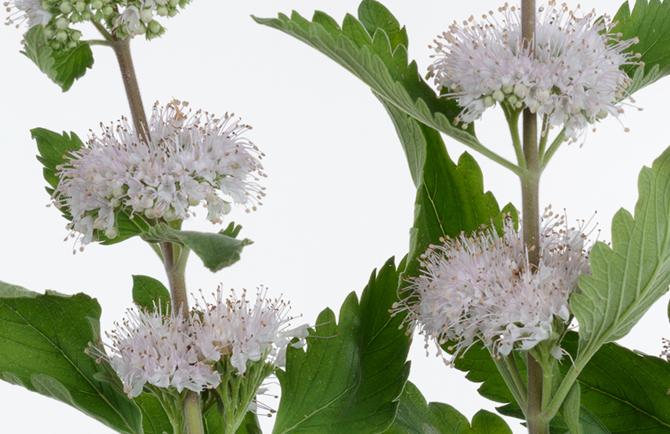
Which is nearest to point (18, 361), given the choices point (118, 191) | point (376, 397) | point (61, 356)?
point (61, 356)

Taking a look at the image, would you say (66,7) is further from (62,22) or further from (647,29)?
(647,29)

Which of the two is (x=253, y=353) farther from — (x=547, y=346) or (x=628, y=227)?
(x=628, y=227)

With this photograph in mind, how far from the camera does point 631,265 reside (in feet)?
3.97

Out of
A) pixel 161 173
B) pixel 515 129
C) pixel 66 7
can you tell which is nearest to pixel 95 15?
pixel 66 7

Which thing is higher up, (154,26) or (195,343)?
(154,26)

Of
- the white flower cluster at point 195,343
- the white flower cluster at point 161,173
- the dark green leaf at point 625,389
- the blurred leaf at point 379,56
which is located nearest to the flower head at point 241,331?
the white flower cluster at point 195,343

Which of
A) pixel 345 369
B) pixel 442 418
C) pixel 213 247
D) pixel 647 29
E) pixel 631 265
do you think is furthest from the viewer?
pixel 442 418

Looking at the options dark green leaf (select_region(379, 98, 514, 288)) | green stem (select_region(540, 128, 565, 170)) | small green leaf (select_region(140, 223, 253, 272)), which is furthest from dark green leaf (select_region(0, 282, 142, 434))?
green stem (select_region(540, 128, 565, 170))

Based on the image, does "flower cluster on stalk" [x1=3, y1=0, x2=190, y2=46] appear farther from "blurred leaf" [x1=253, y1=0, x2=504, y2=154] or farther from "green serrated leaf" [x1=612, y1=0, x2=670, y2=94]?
"green serrated leaf" [x1=612, y1=0, x2=670, y2=94]

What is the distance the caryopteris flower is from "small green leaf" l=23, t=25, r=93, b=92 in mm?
588

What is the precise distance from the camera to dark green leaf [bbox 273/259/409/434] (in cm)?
154

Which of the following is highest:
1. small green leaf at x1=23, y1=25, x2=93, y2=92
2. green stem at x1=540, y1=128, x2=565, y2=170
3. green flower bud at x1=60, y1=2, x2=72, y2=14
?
green flower bud at x1=60, y1=2, x2=72, y2=14

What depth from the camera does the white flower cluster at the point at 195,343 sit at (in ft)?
4.32

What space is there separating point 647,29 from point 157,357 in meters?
1.01
